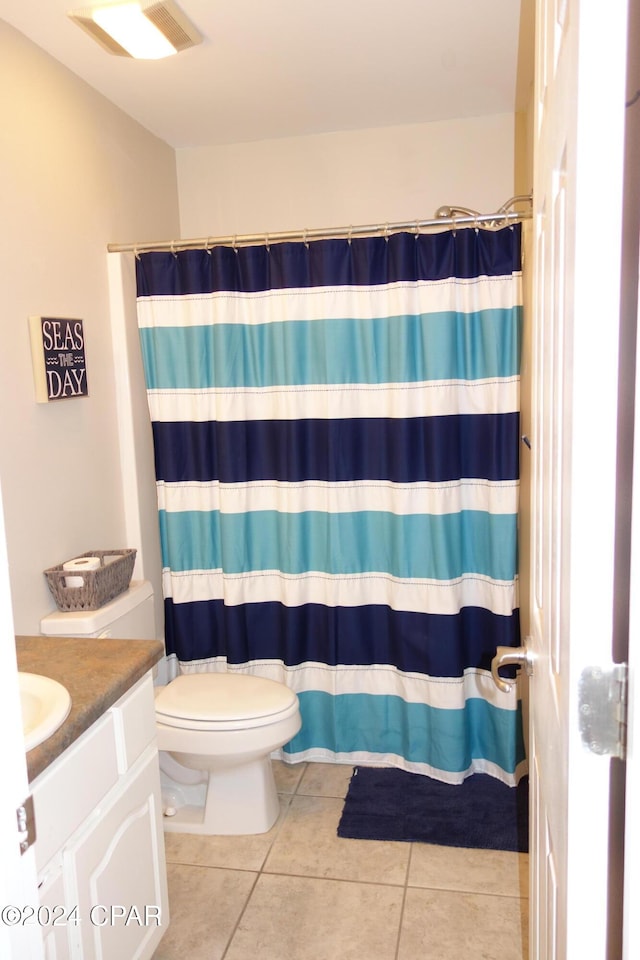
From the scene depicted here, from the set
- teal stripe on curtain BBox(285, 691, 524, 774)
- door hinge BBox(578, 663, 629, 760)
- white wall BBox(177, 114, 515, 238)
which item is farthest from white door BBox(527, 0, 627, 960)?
white wall BBox(177, 114, 515, 238)

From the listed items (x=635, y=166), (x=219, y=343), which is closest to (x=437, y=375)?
(x=219, y=343)

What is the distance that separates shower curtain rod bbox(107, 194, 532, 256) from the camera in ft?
8.06

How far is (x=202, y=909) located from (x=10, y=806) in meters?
1.53

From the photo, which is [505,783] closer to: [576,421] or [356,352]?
[356,352]

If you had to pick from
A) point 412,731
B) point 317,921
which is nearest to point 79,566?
point 317,921

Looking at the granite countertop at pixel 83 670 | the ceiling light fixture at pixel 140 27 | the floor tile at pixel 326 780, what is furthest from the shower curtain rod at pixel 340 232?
the floor tile at pixel 326 780

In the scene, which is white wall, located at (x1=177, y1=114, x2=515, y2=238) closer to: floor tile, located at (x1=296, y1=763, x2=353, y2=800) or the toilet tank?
the toilet tank

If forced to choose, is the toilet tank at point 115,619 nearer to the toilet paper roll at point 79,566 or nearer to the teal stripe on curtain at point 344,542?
the toilet paper roll at point 79,566

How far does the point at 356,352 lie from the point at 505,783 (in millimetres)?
1574

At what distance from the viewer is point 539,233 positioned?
4.12ft

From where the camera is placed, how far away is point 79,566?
7.59ft

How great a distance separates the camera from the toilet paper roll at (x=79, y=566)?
2.25m

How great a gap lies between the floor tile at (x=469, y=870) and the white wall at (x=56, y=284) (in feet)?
4.34

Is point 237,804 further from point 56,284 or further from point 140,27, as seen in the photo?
point 140,27
